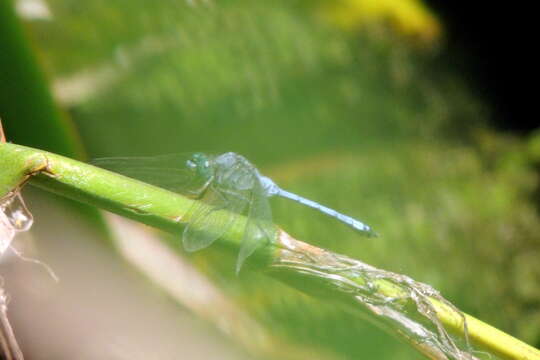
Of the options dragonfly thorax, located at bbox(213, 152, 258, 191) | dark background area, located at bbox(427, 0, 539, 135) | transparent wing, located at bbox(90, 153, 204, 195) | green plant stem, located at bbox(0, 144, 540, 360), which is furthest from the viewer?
dark background area, located at bbox(427, 0, 539, 135)

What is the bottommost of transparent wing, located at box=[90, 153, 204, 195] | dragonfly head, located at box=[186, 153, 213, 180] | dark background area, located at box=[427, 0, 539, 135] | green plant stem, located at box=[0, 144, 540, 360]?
green plant stem, located at box=[0, 144, 540, 360]

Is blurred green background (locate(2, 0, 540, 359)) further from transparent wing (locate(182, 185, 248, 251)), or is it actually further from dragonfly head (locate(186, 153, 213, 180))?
transparent wing (locate(182, 185, 248, 251))

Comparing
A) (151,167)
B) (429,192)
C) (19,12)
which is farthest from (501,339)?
(429,192)

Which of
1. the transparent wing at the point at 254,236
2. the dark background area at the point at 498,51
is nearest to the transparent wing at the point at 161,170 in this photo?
the transparent wing at the point at 254,236

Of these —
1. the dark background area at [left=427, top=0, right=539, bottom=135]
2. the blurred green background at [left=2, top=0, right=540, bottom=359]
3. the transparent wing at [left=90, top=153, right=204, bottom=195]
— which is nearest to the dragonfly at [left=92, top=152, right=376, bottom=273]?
the transparent wing at [left=90, top=153, right=204, bottom=195]

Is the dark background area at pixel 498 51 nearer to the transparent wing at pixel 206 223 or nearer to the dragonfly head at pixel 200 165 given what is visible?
the dragonfly head at pixel 200 165

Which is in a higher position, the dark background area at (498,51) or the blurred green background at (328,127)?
the dark background area at (498,51)

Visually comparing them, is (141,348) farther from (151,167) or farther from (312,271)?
(312,271)

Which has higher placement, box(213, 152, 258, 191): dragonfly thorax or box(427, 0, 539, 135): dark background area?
box(427, 0, 539, 135): dark background area

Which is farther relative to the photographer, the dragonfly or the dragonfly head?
the dragonfly head
